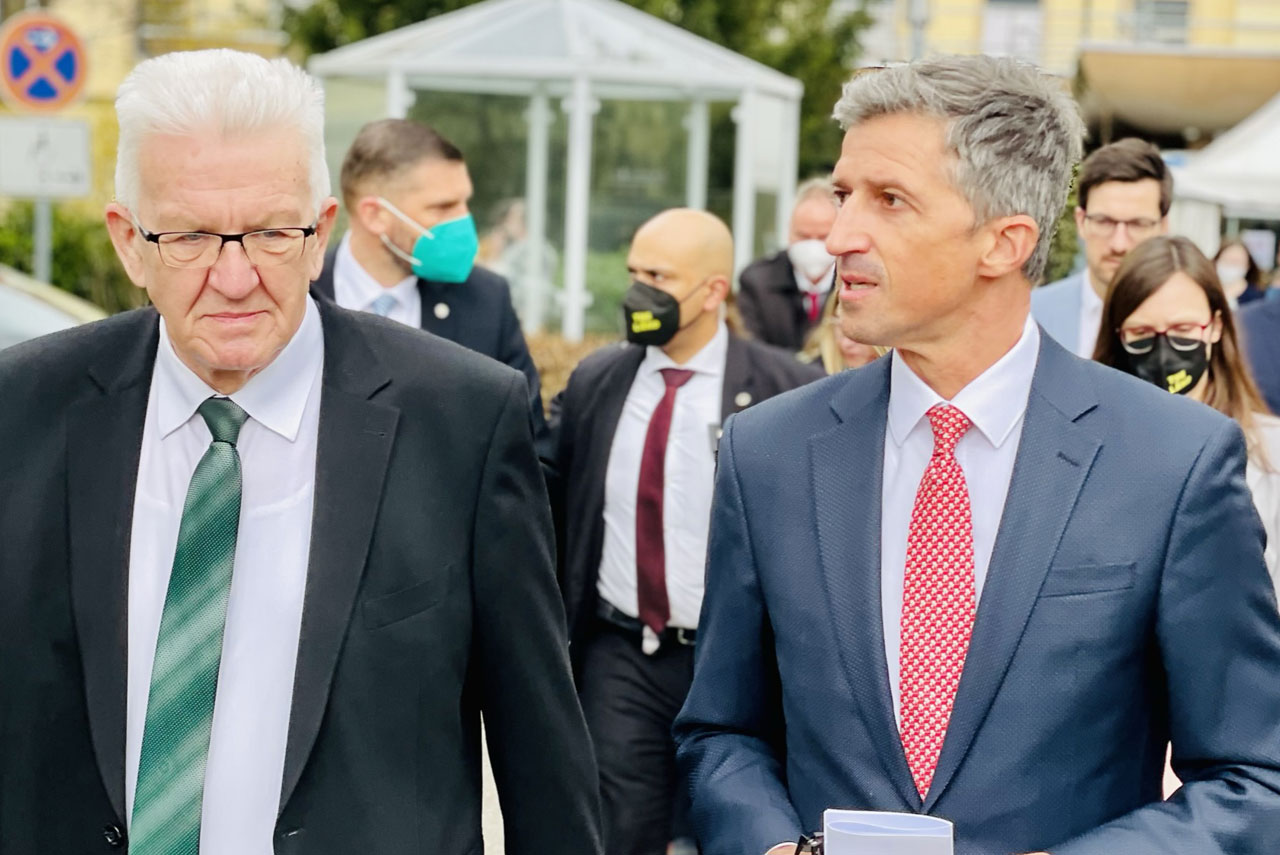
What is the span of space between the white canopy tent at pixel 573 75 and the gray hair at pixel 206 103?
40.7 feet

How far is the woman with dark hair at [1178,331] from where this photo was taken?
504cm

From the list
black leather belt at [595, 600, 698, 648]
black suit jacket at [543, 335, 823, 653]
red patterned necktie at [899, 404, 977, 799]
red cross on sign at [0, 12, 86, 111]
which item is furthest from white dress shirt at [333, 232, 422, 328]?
red cross on sign at [0, 12, 86, 111]

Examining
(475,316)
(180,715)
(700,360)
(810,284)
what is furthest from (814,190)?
(180,715)

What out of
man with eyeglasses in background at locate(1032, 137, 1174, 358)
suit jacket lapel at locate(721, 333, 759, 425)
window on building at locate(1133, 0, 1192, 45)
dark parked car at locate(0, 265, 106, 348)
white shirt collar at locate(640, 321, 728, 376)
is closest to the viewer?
suit jacket lapel at locate(721, 333, 759, 425)

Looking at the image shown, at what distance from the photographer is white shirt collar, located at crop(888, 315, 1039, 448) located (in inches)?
115

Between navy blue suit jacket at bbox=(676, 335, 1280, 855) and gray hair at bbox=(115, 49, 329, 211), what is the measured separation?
3.10ft

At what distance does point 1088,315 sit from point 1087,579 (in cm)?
397

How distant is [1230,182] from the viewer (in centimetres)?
1803

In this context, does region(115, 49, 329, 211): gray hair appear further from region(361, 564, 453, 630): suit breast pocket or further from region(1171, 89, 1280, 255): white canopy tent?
region(1171, 89, 1280, 255): white canopy tent

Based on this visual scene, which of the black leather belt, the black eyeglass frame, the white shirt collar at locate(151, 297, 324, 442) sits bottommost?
the black leather belt

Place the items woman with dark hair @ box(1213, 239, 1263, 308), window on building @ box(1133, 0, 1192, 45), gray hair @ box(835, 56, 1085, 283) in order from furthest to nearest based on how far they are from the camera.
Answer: window on building @ box(1133, 0, 1192, 45)
woman with dark hair @ box(1213, 239, 1263, 308)
gray hair @ box(835, 56, 1085, 283)

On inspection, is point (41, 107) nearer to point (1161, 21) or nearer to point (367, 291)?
point (367, 291)

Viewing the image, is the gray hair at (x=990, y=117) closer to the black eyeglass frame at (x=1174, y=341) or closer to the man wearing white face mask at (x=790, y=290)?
the black eyeglass frame at (x=1174, y=341)

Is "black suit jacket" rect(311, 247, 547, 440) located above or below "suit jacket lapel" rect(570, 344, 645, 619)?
above
